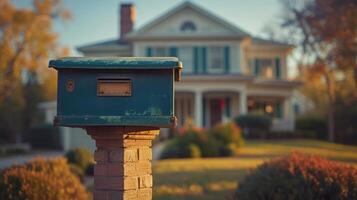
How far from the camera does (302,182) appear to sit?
19.1 ft

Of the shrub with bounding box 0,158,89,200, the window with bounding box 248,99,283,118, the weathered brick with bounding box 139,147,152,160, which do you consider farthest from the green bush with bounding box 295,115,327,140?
the weathered brick with bounding box 139,147,152,160

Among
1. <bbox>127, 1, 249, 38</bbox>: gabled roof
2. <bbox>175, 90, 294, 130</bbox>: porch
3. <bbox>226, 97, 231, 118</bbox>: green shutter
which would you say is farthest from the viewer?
<bbox>226, 97, 231, 118</bbox>: green shutter

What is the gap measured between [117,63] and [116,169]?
2.96 ft

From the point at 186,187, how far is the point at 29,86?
32.0 meters

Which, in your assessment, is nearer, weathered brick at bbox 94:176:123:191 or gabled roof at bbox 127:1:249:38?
weathered brick at bbox 94:176:123:191

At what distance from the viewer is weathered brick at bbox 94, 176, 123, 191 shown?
→ 12.3 feet

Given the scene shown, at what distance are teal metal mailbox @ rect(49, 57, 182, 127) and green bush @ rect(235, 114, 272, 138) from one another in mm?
23564

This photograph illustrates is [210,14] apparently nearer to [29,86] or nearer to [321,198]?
[29,86]

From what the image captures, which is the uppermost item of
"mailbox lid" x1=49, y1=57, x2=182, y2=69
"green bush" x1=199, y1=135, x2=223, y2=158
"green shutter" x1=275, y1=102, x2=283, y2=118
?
"mailbox lid" x1=49, y1=57, x2=182, y2=69

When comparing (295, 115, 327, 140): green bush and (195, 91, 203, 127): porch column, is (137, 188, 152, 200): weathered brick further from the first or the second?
(295, 115, 327, 140): green bush

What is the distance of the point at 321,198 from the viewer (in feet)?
18.4

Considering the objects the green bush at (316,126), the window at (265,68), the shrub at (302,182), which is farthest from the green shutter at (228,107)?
the shrub at (302,182)

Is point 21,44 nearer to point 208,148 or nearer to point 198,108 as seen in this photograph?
point 198,108

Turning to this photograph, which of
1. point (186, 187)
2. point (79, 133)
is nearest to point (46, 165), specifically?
point (186, 187)
